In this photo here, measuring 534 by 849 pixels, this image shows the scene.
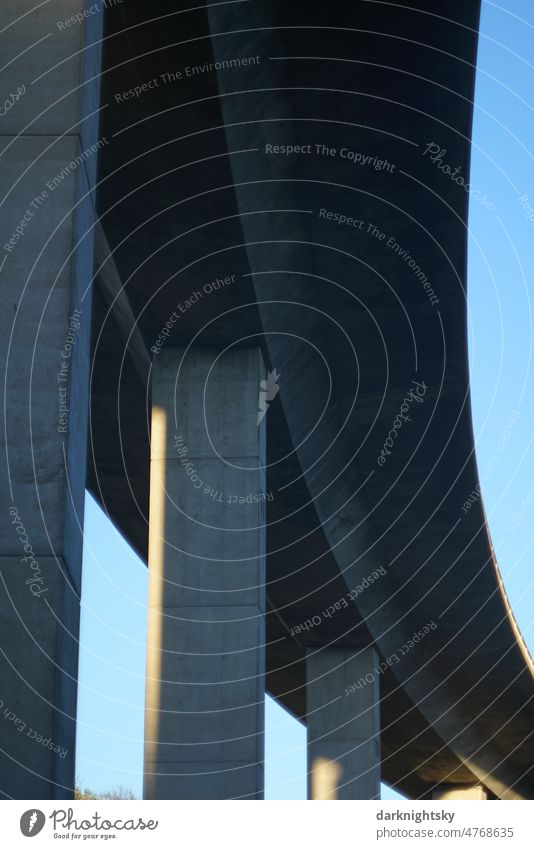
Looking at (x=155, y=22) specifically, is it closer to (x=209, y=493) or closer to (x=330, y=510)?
(x=209, y=493)

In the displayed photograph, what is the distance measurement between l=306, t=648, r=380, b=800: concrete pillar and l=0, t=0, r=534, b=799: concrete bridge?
7 cm

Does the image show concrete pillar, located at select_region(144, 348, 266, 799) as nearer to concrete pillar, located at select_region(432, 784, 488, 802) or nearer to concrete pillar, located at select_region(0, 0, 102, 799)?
concrete pillar, located at select_region(0, 0, 102, 799)

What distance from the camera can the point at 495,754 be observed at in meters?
42.4

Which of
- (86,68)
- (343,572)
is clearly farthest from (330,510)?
(86,68)

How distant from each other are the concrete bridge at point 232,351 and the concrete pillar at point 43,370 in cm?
2

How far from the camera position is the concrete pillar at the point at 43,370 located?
8.77m

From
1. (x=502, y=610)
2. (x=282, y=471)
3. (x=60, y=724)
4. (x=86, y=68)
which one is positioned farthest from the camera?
(x=502, y=610)

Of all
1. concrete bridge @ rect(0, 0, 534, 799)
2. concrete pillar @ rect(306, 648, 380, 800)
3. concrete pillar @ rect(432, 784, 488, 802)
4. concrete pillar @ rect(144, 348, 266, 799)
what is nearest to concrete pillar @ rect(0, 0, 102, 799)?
concrete bridge @ rect(0, 0, 534, 799)

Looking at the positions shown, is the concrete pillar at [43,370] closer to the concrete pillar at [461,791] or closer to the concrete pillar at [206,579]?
the concrete pillar at [206,579]

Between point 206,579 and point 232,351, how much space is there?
3.03m

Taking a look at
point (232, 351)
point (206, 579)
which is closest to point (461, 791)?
point (206, 579)

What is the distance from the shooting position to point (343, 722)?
29.4 metres

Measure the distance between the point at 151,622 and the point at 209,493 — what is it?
188 centimetres
